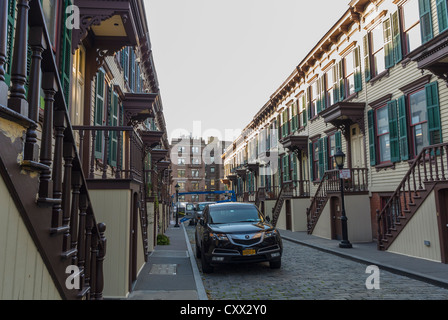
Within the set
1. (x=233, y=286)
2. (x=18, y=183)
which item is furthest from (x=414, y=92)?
(x=18, y=183)

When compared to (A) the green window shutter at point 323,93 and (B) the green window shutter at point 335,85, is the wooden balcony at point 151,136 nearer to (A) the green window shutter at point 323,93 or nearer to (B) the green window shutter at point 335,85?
(B) the green window shutter at point 335,85

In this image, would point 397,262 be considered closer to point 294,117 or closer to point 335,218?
point 335,218

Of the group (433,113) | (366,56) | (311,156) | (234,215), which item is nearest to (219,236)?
(234,215)

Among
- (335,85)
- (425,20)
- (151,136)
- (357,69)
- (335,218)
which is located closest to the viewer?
(425,20)

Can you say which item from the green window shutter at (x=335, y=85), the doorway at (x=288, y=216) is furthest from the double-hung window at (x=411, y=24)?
the doorway at (x=288, y=216)

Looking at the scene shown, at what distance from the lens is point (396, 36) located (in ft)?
46.6

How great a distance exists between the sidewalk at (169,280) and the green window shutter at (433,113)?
8.93 m

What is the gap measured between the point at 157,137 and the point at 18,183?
1372cm

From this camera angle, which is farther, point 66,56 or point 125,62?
point 125,62

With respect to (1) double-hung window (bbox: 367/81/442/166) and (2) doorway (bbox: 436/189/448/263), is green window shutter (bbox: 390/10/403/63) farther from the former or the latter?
(2) doorway (bbox: 436/189/448/263)

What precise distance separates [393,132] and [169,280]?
10.6m

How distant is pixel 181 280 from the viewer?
28.5 feet
